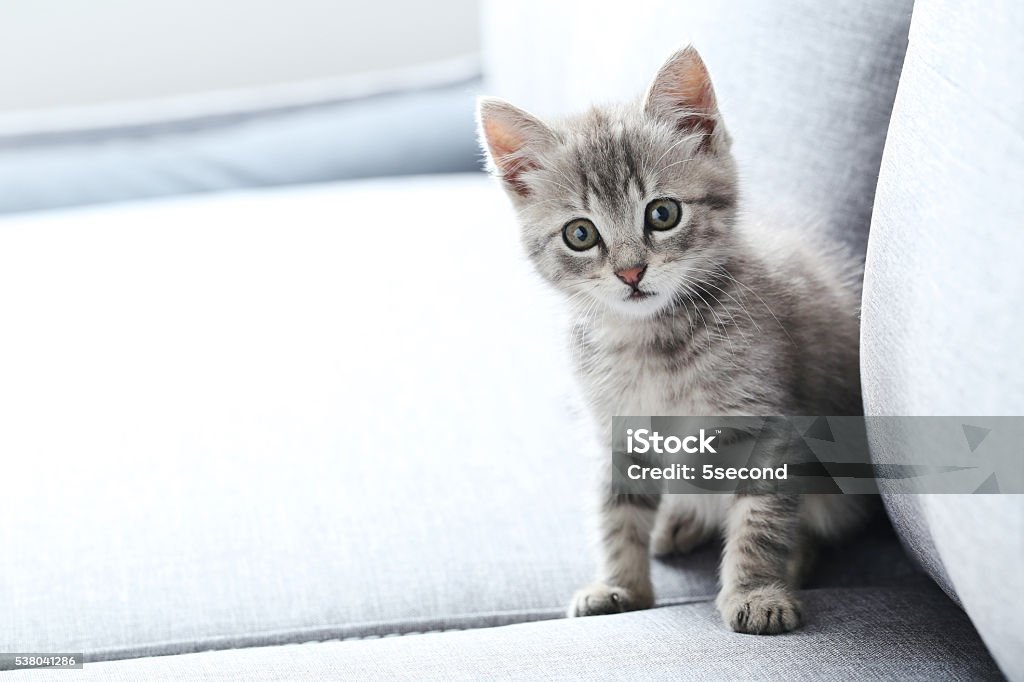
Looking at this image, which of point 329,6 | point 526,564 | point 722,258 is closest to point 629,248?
point 722,258

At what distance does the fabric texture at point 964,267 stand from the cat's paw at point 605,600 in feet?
1.10

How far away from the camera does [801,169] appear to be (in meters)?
1.15

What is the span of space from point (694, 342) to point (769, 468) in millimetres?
141

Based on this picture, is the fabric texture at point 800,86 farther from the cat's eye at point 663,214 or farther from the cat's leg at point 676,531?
the cat's leg at point 676,531

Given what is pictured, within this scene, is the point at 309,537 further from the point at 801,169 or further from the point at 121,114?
the point at 121,114

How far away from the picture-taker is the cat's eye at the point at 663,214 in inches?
39.4

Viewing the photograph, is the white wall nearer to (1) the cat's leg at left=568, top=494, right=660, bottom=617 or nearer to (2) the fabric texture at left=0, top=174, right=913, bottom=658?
(2) the fabric texture at left=0, top=174, right=913, bottom=658

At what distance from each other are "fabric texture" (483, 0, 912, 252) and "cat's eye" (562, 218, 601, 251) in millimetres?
175

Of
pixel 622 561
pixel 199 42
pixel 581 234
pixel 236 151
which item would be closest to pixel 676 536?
pixel 622 561

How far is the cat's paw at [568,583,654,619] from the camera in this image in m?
1.00

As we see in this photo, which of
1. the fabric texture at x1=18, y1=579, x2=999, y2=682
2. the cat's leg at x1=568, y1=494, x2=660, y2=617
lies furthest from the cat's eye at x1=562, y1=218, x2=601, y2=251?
the fabric texture at x1=18, y1=579, x2=999, y2=682

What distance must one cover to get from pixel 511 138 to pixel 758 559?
1.63 ft

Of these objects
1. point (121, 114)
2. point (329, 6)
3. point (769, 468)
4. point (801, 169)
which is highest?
point (329, 6)

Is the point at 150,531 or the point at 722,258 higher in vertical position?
the point at 722,258
